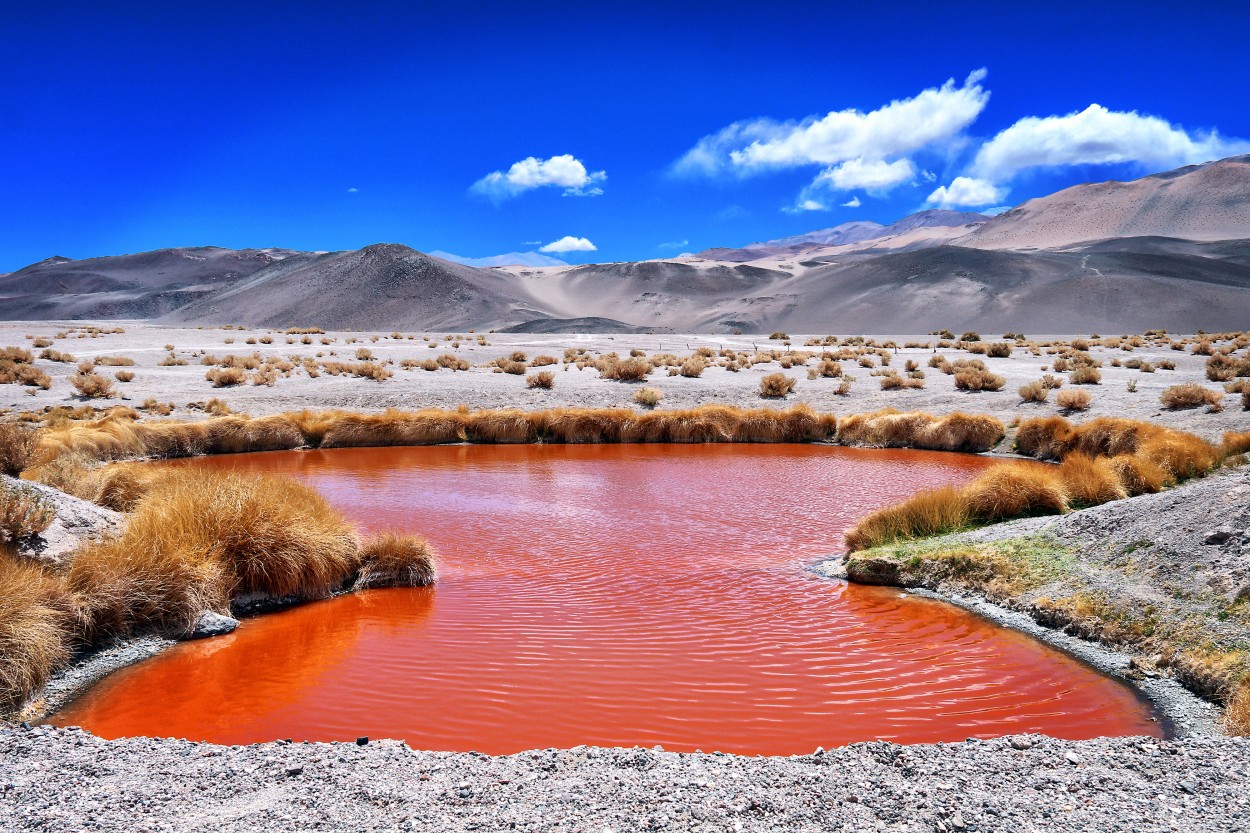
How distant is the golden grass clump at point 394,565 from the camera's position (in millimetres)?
8531

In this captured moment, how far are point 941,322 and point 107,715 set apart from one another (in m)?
75.5

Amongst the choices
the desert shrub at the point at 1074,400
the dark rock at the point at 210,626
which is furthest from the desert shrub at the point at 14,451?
the desert shrub at the point at 1074,400

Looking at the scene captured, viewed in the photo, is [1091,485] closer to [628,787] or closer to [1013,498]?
[1013,498]

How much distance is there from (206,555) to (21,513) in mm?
1506

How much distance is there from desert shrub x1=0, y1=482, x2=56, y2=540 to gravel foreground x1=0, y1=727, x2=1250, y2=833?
11.0 ft

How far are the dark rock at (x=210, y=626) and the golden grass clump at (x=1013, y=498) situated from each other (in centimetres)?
765

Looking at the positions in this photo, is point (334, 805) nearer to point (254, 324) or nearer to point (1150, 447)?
point (1150, 447)

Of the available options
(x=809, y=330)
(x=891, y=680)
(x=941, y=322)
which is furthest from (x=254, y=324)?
(x=891, y=680)

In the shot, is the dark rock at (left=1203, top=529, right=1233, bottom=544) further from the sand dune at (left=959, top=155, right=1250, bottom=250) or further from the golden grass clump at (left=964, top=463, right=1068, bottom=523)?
the sand dune at (left=959, top=155, right=1250, bottom=250)

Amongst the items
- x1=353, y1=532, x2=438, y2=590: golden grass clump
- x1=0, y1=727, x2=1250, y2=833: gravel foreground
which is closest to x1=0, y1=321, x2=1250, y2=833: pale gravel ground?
x1=0, y1=727, x2=1250, y2=833: gravel foreground

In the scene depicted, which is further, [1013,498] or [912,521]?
[1013,498]

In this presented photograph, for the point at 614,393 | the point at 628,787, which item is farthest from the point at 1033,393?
the point at 628,787

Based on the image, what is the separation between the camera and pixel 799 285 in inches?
4072

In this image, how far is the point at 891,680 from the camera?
602 centimetres
